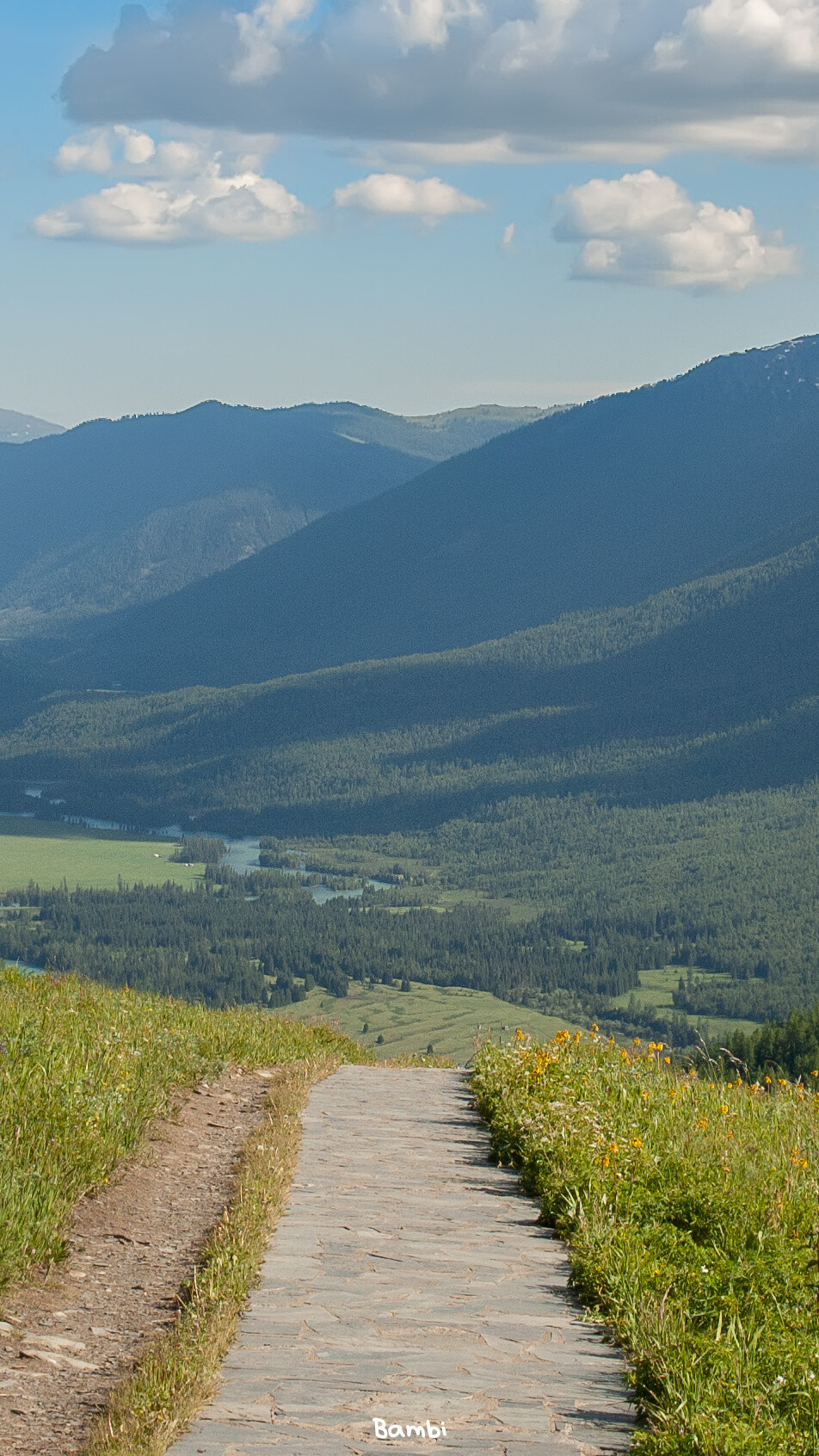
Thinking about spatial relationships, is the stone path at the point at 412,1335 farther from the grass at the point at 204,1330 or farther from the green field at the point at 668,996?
the green field at the point at 668,996

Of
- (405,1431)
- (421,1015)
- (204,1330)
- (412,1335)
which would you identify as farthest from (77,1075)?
(421,1015)

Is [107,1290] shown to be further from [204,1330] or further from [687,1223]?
[687,1223]

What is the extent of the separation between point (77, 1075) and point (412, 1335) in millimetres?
3812

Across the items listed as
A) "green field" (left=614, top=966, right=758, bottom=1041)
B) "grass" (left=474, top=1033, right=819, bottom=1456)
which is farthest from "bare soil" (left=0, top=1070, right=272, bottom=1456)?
"green field" (left=614, top=966, right=758, bottom=1041)

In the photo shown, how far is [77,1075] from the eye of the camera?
10.2 metres

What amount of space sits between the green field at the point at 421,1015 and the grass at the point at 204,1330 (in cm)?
9528

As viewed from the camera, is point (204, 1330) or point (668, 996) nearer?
point (204, 1330)

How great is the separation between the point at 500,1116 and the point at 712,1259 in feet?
13.9

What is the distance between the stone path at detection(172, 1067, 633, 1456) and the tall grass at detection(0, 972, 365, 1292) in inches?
45.8

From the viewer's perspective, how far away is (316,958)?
161000 millimetres

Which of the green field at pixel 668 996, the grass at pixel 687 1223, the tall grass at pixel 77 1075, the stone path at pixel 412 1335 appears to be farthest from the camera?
the green field at pixel 668 996

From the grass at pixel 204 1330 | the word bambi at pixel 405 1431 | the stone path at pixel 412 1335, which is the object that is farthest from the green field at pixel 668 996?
the word bambi at pixel 405 1431

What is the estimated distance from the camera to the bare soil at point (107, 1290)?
6168 millimetres

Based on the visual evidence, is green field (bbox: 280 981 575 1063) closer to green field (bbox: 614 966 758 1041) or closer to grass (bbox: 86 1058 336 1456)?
green field (bbox: 614 966 758 1041)
